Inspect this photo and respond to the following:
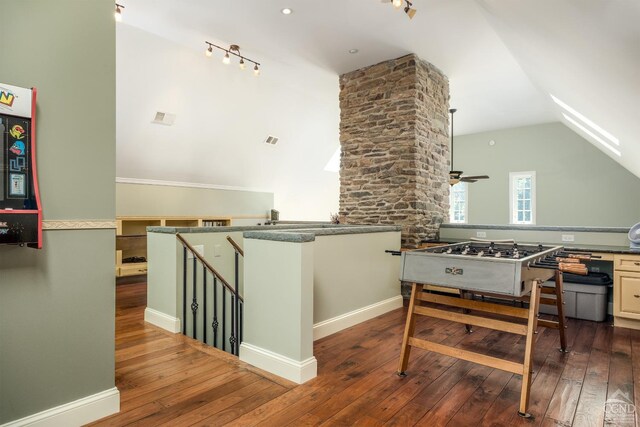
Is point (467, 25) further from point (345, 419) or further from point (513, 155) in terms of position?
point (513, 155)

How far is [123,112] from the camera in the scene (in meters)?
5.53

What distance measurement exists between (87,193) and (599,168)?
922cm

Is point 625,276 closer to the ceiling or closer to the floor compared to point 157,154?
closer to the floor

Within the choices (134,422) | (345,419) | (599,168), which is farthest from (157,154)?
(599,168)

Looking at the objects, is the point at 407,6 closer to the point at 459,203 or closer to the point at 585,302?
the point at 585,302

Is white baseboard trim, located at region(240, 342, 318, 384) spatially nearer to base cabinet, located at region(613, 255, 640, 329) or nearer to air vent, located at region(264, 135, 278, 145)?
base cabinet, located at region(613, 255, 640, 329)

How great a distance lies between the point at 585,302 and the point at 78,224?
474 centimetres

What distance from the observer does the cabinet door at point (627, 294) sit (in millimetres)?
3625

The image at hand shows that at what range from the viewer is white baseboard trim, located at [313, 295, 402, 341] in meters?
3.39

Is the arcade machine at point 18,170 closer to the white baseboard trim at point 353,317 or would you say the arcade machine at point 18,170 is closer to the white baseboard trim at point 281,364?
the white baseboard trim at point 281,364

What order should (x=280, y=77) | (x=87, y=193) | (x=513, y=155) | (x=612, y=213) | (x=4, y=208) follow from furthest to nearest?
1. (x=513, y=155)
2. (x=612, y=213)
3. (x=280, y=77)
4. (x=87, y=193)
5. (x=4, y=208)

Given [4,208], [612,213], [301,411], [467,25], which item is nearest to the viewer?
[4,208]

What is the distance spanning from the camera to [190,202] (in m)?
7.37

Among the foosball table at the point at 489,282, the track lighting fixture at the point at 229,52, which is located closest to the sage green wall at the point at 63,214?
the foosball table at the point at 489,282
